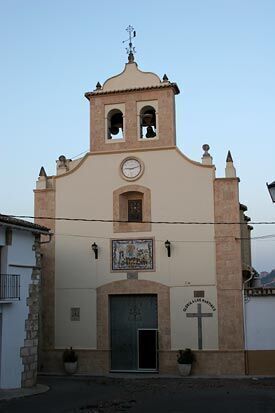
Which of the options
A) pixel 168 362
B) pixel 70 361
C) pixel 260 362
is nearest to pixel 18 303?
pixel 70 361

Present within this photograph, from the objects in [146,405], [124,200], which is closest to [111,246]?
[124,200]

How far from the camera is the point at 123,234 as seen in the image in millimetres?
22562

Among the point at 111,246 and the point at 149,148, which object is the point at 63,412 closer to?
the point at 111,246

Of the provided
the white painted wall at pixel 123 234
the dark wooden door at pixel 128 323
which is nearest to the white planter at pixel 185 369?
the white painted wall at pixel 123 234

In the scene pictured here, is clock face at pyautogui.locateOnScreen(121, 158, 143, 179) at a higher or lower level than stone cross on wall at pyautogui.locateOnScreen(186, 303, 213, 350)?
higher

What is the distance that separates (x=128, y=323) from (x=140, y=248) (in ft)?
9.33

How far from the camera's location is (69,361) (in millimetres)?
21922

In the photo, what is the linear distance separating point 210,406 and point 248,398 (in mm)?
1667

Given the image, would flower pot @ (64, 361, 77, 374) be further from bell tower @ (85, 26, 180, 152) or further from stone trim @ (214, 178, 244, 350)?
bell tower @ (85, 26, 180, 152)

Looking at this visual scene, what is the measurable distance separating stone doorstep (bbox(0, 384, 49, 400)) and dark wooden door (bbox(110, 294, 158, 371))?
4.36m

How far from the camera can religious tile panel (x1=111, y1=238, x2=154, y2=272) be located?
875 inches

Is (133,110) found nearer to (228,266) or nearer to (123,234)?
(123,234)

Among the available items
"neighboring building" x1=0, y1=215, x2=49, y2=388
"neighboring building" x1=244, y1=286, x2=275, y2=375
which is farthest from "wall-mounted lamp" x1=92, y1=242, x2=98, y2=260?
"neighboring building" x1=244, y1=286, x2=275, y2=375

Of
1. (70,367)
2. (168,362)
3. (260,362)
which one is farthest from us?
(70,367)
